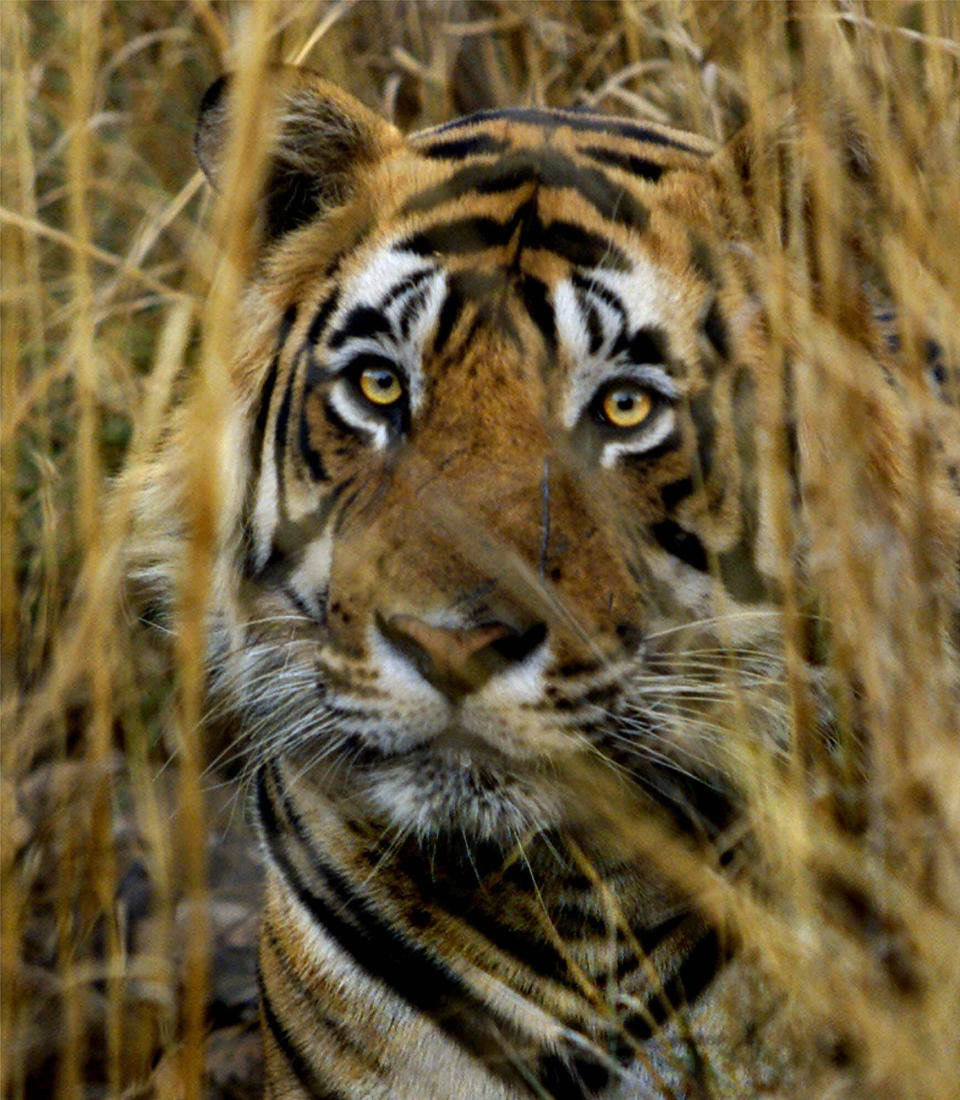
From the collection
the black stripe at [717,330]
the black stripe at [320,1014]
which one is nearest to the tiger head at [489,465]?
the black stripe at [717,330]

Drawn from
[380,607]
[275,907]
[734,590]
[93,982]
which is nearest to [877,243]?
[734,590]

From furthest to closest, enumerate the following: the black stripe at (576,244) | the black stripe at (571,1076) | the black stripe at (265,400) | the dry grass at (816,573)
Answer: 1. the black stripe at (265,400)
2. the black stripe at (576,244)
3. the black stripe at (571,1076)
4. the dry grass at (816,573)

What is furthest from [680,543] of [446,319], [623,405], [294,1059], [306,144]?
[294,1059]

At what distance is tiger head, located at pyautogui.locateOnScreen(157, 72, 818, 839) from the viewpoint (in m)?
1.57

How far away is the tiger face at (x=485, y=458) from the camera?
1565 mm

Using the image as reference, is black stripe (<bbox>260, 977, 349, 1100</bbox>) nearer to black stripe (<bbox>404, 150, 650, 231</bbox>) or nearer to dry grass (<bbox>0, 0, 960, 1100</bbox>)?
dry grass (<bbox>0, 0, 960, 1100</bbox>)

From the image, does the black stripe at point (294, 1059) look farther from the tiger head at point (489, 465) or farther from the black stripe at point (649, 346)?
the black stripe at point (649, 346)

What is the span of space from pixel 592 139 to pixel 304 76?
411 millimetres

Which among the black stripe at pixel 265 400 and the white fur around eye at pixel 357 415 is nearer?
the white fur around eye at pixel 357 415

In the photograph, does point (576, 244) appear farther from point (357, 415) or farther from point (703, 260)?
point (357, 415)

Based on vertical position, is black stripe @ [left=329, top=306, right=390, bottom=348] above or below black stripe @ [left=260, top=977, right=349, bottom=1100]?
above

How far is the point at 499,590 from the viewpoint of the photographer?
1.53m

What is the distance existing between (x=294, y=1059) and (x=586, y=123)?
1.38 metres

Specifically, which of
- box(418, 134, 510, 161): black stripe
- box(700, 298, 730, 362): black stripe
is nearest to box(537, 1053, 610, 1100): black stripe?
box(700, 298, 730, 362): black stripe
